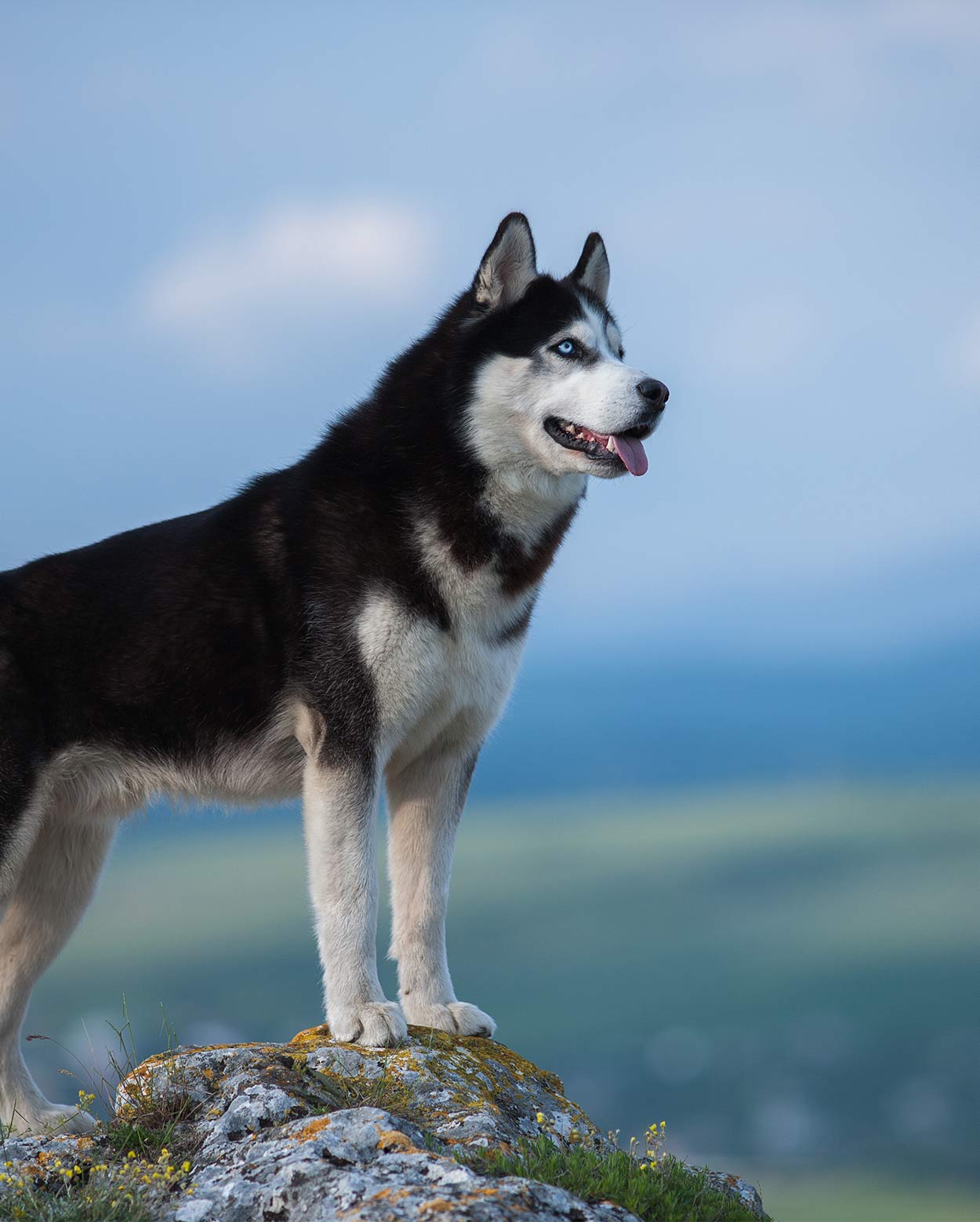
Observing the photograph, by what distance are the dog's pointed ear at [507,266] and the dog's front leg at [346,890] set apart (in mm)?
2567

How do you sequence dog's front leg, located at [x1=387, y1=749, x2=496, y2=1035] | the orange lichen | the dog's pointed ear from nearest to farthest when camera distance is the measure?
the orange lichen → the dog's pointed ear → dog's front leg, located at [x1=387, y1=749, x2=496, y2=1035]

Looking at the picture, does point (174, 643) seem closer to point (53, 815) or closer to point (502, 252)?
point (53, 815)

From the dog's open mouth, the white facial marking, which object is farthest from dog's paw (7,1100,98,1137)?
the dog's open mouth

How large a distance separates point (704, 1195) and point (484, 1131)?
919 millimetres

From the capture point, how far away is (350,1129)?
4.63 meters

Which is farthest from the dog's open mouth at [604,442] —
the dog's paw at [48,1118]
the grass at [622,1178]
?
the dog's paw at [48,1118]

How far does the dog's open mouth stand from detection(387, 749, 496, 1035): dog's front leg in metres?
1.77

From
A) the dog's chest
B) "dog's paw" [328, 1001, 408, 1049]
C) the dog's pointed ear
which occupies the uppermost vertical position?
the dog's pointed ear

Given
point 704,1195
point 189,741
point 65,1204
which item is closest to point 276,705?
point 189,741

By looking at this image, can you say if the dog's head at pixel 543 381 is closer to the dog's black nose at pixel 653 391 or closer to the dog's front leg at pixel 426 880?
the dog's black nose at pixel 653 391

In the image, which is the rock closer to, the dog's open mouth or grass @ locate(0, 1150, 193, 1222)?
grass @ locate(0, 1150, 193, 1222)

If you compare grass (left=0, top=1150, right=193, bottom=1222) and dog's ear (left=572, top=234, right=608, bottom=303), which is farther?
dog's ear (left=572, top=234, right=608, bottom=303)

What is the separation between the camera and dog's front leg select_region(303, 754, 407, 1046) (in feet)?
20.1

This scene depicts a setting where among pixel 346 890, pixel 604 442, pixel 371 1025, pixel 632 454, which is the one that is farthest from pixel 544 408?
pixel 371 1025
